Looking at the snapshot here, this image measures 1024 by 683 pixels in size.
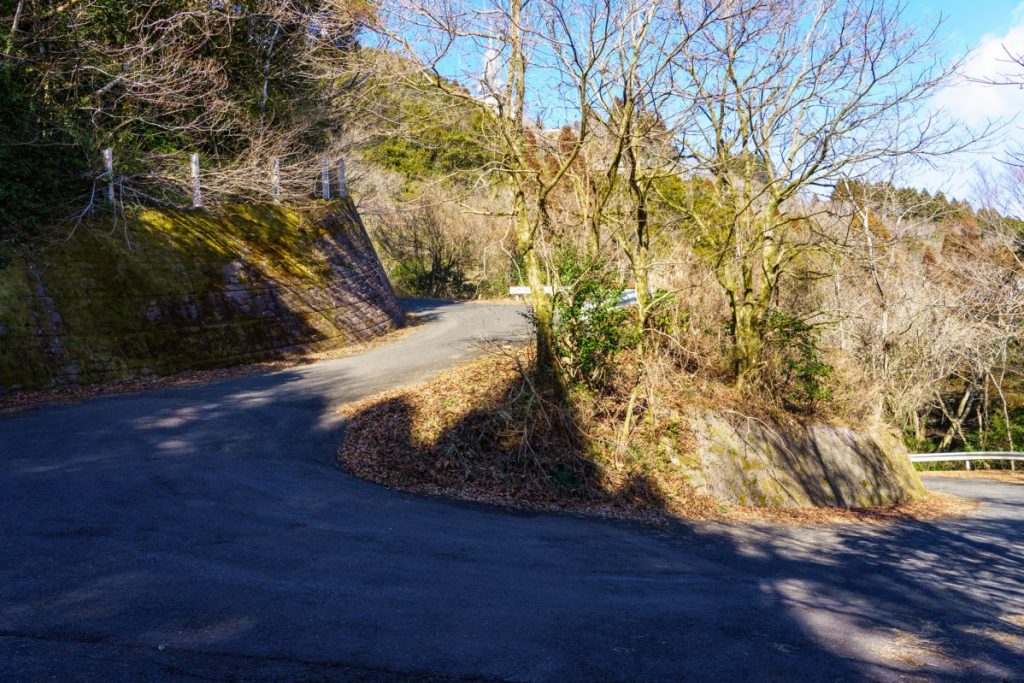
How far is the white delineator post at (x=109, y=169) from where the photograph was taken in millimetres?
16152

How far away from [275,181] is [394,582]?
17.0 m

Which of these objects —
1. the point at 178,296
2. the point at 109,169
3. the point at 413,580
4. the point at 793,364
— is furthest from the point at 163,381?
the point at 793,364

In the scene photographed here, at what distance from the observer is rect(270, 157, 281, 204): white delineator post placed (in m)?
20.7

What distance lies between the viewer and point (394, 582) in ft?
19.7

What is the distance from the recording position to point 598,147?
40.3 ft

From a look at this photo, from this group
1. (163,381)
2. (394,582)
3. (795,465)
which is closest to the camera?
(394,582)

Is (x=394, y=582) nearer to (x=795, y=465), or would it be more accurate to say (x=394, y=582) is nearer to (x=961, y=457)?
(x=795, y=465)

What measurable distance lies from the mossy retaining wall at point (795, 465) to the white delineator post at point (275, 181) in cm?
1374

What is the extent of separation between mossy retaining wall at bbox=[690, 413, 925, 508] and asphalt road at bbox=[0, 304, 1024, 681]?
4.66 feet

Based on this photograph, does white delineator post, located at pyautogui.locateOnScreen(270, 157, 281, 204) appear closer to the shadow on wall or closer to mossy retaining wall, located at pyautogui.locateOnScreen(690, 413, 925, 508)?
the shadow on wall

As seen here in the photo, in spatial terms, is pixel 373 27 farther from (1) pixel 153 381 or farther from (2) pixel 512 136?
(1) pixel 153 381

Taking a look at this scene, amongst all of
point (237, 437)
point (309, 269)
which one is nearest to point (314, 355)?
point (309, 269)

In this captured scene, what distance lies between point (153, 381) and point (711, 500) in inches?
426

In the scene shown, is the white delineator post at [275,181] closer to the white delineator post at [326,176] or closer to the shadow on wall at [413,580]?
the white delineator post at [326,176]
